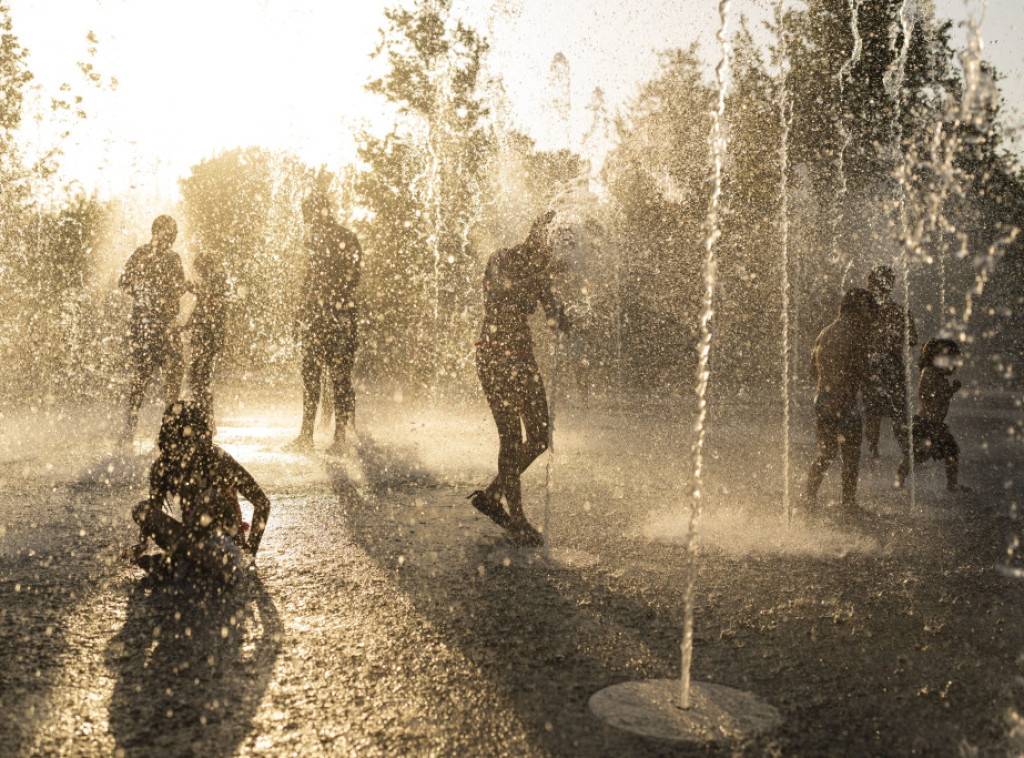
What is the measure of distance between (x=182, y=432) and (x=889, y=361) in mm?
6502

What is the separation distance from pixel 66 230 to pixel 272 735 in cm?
3781

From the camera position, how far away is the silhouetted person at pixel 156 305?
29.5 feet

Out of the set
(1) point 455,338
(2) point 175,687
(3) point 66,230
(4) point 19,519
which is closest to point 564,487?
(4) point 19,519

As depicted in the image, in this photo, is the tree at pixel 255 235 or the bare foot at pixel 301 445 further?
the tree at pixel 255 235

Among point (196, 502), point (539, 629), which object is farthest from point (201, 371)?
point (539, 629)

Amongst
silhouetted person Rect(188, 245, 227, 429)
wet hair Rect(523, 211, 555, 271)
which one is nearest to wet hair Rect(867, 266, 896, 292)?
wet hair Rect(523, 211, 555, 271)

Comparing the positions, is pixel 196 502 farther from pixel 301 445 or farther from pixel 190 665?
pixel 301 445

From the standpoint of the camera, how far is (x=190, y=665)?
327cm

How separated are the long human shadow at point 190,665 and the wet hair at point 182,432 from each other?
0.59 m

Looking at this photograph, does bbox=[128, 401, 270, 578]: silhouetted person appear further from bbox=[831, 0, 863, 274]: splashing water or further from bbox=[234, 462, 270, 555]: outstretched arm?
bbox=[831, 0, 863, 274]: splashing water

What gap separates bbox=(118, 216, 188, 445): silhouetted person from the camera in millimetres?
8992

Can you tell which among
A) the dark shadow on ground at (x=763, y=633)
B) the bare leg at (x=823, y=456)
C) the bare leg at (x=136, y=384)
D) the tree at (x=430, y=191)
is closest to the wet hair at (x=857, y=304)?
the bare leg at (x=823, y=456)

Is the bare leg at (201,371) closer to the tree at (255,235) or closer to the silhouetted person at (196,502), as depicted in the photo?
the silhouetted person at (196,502)

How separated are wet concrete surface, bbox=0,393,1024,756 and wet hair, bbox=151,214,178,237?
8.70 feet
